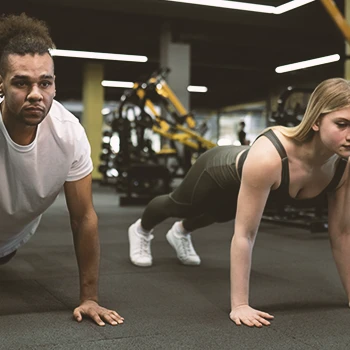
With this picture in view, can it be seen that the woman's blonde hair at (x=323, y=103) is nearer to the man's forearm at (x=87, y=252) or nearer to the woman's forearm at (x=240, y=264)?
the woman's forearm at (x=240, y=264)

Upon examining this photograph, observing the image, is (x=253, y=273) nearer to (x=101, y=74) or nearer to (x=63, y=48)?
(x=63, y=48)

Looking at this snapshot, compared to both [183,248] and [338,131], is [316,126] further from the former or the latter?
[183,248]

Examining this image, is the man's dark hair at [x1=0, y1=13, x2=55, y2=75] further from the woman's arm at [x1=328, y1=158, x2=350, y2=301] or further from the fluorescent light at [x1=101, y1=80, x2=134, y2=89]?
the fluorescent light at [x1=101, y1=80, x2=134, y2=89]

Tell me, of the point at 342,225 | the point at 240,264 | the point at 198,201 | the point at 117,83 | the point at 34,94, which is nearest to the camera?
the point at 34,94

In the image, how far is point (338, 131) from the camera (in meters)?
1.53

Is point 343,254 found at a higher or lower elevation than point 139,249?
higher

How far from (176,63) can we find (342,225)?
728 centimetres

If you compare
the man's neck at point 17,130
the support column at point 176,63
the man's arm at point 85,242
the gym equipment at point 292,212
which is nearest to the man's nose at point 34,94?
the man's neck at point 17,130

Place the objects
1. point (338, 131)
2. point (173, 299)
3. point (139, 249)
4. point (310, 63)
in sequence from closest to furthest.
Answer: point (338, 131)
point (173, 299)
point (139, 249)
point (310, 63)

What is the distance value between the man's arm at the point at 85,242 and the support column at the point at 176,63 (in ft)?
22.7

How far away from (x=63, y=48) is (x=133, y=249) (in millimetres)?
8096

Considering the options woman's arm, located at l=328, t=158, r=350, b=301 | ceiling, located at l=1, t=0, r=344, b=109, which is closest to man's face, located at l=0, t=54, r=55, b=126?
woman's arm, located at l=328, t=158, r=350, b=301

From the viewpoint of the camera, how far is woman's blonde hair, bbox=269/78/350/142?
1529mm

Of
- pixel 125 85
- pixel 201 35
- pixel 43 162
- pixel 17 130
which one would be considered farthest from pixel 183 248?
pixel 125 85
